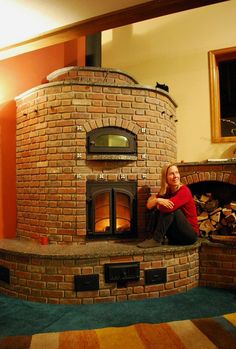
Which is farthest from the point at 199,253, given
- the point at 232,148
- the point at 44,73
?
the point at 44,73

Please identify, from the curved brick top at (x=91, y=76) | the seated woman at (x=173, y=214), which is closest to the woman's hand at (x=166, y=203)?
the seated woman at (x=173, y=214)

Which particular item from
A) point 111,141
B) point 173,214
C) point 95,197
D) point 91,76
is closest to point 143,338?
point 173,214

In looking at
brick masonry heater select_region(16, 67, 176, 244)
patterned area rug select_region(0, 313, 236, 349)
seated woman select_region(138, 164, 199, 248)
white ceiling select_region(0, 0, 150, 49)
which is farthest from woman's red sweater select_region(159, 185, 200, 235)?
white ceiling select_region(0, 0, 150, 49)

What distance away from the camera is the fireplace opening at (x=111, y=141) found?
2924 mm

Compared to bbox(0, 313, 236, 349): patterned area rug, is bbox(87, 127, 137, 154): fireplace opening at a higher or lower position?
higher

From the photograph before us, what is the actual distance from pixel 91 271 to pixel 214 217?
1579 mm

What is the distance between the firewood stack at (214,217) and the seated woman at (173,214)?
0.44m

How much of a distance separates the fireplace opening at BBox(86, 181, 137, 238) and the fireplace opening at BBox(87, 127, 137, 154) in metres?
0.35

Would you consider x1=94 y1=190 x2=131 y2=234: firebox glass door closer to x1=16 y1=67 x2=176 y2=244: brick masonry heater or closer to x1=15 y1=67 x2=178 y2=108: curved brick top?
x1=16 y1=67 x2=176 y2=244: brick masonry heater

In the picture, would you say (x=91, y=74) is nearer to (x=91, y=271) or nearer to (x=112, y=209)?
(x=112, y=209)

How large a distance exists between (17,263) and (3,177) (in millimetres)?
1205

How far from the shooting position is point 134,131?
3.04 m

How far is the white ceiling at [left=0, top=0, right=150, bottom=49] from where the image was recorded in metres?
1.56

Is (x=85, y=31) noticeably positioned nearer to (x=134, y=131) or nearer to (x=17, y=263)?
(x=134, y=131)
